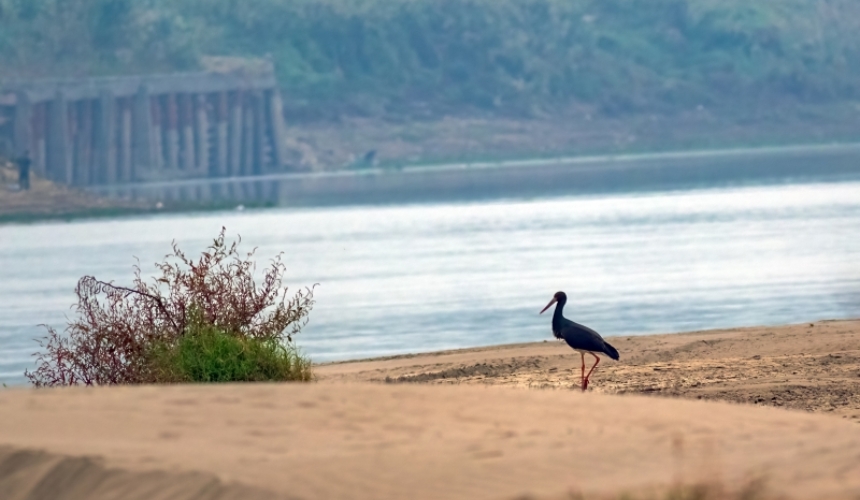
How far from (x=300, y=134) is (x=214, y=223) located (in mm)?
68423

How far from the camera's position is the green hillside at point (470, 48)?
138500 mm

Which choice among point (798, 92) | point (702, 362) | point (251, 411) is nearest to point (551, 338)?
point (702, 362)

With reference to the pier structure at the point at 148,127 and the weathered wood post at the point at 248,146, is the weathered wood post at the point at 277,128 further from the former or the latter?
the weathered wood post at the point at 248,146

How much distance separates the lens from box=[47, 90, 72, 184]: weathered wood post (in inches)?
4309

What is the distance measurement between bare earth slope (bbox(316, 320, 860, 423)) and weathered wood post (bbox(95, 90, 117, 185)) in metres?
94.4

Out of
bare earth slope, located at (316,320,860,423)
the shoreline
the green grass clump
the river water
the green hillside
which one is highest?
the green hillside

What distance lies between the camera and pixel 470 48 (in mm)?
149375

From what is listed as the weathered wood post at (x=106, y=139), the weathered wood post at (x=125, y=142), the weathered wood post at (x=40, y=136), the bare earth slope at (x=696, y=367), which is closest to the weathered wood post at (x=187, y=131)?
the weathered wood post at (x=125, y=142)

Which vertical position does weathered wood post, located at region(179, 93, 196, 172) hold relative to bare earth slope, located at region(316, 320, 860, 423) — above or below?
above

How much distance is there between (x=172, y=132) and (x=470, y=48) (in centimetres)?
3988

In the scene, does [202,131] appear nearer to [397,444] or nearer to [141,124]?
[141,124]

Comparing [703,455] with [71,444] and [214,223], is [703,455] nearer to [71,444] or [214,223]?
[71,444]

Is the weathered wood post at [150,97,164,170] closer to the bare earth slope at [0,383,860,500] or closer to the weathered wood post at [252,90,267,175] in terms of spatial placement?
the weathered wood post at [252,90,267,175]

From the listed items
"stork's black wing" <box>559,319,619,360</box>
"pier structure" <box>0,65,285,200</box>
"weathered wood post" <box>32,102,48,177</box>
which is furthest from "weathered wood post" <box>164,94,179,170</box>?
"stork's black wing" <box>559,319,619,360</box>
